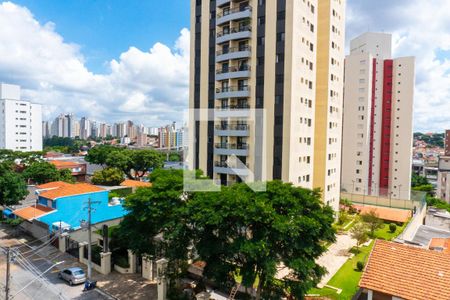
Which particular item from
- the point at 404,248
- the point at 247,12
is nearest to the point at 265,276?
the point at 404,248

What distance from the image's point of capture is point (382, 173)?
56.9 meters

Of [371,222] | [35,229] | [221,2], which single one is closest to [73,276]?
[35,229]

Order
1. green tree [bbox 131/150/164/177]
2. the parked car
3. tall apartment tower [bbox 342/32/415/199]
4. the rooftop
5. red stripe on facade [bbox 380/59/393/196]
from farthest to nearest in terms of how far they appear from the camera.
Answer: red stripe on facade [bbox 380/59/393/196] < green tree [bbox 131/150/164/177] < tall apartment tower [bbox 342/32/415/199] < the rooftop < the parked car

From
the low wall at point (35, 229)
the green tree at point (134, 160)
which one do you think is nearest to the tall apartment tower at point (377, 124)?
the green tree at point (134, 160)

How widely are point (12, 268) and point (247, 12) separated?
28.0 m

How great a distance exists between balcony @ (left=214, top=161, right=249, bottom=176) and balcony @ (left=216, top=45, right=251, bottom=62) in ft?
33.1

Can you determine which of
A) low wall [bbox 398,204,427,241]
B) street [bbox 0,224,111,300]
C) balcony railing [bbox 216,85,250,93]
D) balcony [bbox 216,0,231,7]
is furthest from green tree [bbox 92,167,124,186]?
low wall [bbox 398,204,427,241]

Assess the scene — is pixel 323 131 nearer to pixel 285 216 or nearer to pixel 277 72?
pixel 277 72

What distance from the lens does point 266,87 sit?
26453 millimetres

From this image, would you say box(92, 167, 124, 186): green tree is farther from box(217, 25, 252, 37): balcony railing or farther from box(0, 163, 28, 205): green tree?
box(217, 25, 252, 37): balcony railing

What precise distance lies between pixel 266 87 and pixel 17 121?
90809 mm

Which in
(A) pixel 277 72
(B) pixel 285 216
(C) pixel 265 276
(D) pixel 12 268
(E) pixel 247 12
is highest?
(E) pixel 247 12

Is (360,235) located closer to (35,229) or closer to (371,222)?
(371,222)

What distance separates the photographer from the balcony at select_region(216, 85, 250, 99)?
27.1 m
